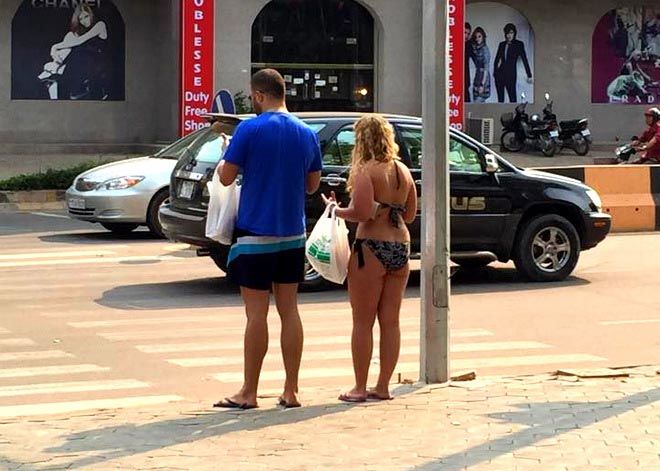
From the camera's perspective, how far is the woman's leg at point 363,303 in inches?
319

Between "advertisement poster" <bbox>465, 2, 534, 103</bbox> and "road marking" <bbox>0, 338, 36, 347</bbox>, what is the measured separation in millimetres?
24722

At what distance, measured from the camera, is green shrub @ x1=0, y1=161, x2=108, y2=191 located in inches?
882

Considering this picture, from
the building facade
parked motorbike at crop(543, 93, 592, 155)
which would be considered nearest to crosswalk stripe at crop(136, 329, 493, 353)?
the building facade

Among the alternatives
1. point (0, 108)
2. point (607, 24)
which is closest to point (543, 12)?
point (607, 24)

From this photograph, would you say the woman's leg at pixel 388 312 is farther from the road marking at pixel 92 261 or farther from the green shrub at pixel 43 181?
the green shrub at pixel 43 181

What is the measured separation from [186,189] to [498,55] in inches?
882

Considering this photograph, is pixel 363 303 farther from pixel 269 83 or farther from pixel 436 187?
pixel 269 83

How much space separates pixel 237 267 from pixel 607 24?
29447 mm

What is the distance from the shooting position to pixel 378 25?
31406mm

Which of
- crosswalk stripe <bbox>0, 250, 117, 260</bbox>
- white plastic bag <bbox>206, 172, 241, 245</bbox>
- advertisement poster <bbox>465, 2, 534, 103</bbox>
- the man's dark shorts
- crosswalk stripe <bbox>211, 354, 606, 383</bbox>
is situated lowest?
crosswalk stripe <bbox>211, 354, 606, 383</bbox>

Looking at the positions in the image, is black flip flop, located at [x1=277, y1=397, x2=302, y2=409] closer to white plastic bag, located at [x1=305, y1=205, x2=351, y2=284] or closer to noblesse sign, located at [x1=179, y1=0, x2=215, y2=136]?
white plastic bag, located at [x1=305, y1=205, x2=351, y2=284]

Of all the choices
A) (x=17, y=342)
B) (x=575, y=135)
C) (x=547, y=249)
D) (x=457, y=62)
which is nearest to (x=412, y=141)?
(x=547, y=249)

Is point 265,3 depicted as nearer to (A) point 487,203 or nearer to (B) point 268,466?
(A) point 487,203

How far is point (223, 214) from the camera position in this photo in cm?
782
